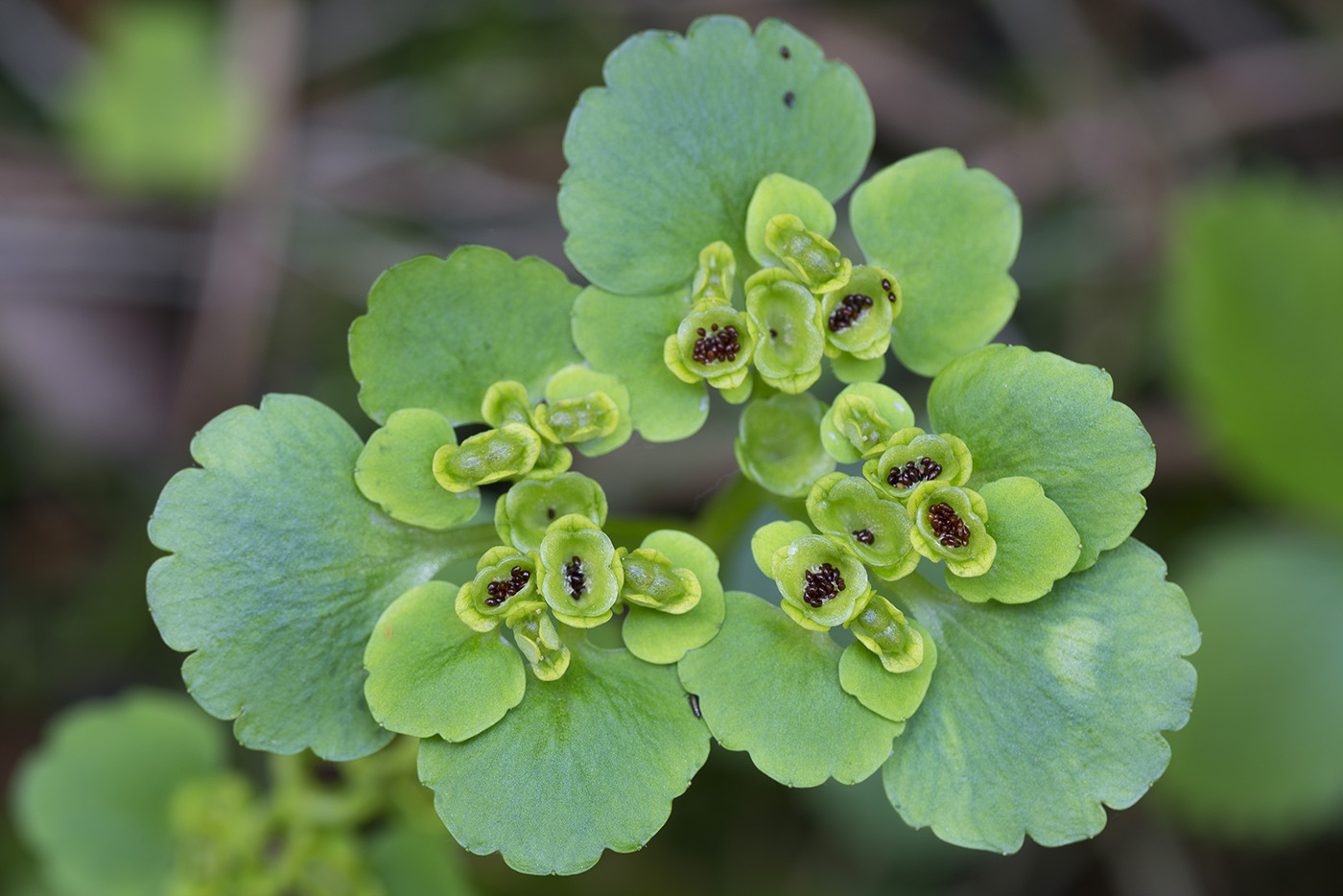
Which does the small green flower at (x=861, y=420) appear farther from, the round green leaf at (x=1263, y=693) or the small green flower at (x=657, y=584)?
the round green leaf at (x=1263, y=693)

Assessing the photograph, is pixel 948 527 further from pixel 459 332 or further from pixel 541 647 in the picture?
pixel 459 332

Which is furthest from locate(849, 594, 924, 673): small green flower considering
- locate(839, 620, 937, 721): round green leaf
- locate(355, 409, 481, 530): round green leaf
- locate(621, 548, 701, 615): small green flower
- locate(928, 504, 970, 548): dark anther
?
locate(355, 409, 481, 530): round green leaf

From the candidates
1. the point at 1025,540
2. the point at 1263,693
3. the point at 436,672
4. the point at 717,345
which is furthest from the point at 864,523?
the point at 1263,693

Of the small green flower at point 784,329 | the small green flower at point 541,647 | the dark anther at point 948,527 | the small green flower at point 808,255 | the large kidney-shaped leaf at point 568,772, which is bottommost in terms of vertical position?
the large kidney-shaped leaf at point 568,772

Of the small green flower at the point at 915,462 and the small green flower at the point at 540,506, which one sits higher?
the small green flower at the point at 915,462

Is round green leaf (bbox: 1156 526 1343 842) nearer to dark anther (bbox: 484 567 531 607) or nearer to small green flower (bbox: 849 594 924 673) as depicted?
small green flower (bbox: 849 594 924 673)

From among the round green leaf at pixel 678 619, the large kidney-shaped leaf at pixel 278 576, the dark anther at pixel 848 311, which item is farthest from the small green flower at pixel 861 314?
the large kidney-shaped leaf at pixel 278 576

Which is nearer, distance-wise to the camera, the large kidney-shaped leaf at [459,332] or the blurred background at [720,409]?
the large kidney-shaped leaf at [459,332]
